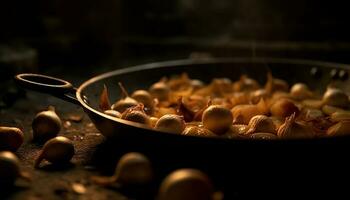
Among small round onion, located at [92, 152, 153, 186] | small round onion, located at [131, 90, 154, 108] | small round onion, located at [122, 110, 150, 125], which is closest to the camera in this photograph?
small round onion, located at [92, 152, 153, 186]

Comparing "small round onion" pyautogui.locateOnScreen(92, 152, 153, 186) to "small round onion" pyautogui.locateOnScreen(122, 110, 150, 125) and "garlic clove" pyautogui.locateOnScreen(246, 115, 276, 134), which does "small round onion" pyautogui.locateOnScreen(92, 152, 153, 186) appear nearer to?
"small round onion" pyautogui.locateOnScreen(122, 110, 150, 125)

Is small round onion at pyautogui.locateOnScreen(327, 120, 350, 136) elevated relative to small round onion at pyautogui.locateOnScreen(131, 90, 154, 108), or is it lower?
elevated

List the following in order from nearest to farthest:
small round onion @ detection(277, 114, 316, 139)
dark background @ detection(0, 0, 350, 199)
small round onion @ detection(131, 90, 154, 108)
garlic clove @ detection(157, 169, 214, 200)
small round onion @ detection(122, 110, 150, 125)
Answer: garlic clove @ detection(157, 169, 214, 200) < small round onion @ detection(277, 114, 316, 139) < small round onion @ detection(122, 110, 150, 125) < small round onion @ detection(131, 90, 154, 108) < dark background @ detection(0, 0, 350, 199)

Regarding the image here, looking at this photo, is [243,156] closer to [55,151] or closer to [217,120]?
[217,120]

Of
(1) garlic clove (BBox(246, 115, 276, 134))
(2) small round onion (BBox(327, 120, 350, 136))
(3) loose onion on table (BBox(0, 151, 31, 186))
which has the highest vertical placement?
(2) small round onion (BBox(327, 120, 350, 136))

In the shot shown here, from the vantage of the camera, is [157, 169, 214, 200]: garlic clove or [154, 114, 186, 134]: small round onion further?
[154, 114, 186, 134]: small round onion

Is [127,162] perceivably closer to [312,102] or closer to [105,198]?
[105,198]

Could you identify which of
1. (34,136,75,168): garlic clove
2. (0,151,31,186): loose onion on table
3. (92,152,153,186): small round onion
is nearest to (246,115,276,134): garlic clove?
(92,152,153,186): small round onion
